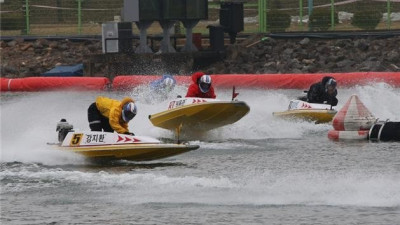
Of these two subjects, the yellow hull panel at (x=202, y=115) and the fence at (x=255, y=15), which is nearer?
the yellow hull panel at (x=202, y=115)

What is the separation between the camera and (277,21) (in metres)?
46.6

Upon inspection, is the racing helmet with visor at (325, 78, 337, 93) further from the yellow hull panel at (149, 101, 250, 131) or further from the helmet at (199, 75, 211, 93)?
the helmet at (199, 75, 211, 93)

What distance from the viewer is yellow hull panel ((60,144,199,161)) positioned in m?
21.3

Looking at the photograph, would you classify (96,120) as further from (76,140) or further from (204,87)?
(204,87)

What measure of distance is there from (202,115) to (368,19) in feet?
67.6

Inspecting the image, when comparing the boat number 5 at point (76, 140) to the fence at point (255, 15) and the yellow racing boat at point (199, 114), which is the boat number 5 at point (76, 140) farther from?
the fence at point (255, 15)

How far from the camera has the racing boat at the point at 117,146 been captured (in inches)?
841

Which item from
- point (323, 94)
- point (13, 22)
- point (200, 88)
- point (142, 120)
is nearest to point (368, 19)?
point (13, 22)

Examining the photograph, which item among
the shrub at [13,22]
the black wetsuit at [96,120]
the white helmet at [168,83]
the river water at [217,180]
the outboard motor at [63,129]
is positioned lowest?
the river water at [217,180]

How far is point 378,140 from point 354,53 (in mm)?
18447

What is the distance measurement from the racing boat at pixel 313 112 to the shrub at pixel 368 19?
55.8 feet

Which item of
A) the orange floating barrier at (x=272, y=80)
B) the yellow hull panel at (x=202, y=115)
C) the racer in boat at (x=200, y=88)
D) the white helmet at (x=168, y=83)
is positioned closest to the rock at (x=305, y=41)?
the orange floating barrier at (x=272, y=80)

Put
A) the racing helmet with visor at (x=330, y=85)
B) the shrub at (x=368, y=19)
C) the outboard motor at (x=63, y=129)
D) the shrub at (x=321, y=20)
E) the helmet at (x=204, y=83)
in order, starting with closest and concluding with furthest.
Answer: the outboard motor at (x=63, y=129), the helmet at (x=204, y=83), the racing helmet with visor at (x=330, y=85), the shrub at (x=368, y=19), the shrub at (x=321, y=20)

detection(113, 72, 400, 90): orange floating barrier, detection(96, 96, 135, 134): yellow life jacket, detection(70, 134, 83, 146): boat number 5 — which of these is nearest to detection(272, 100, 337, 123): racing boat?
detection(96, 96, 135, 134): yellow life jacket
